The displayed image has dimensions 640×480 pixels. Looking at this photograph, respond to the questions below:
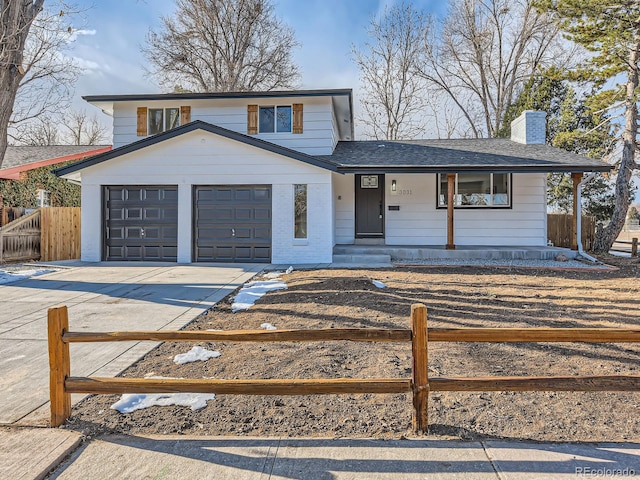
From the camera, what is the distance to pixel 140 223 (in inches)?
486

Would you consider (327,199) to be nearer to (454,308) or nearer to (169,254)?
(169,254)

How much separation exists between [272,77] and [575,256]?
18266 mm

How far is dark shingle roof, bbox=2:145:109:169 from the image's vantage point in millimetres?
18141

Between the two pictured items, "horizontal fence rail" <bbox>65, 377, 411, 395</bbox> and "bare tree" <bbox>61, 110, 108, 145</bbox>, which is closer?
"horizontal fence rail" <bbox>65, 377, 411, 395</bbox>

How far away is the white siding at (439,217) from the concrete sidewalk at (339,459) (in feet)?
37.4

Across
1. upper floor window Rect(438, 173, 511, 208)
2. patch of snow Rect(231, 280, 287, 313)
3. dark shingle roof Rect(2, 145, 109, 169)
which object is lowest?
patch of snow Rect(231, 280, 287, 313)

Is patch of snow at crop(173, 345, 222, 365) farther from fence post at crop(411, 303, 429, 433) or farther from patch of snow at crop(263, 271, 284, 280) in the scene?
patch of snow at crop(263, 271, 284, 280)

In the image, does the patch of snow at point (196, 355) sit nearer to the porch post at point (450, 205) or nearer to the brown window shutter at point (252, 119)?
the porch post at point (450, 205)

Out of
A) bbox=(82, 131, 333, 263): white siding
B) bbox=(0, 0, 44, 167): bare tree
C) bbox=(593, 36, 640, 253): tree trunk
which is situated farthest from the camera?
bbox=(593, 36, 640, 253): tree trunk

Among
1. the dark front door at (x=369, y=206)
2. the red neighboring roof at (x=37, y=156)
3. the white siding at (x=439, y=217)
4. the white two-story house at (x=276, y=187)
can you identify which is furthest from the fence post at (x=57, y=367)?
the red neighboring roof at (x=37, y=156)

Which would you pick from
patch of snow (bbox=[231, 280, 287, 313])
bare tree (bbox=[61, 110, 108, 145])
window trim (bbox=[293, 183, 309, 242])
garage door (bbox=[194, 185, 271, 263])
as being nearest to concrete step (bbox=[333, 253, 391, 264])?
window trim (bbox=[293, 183, 309, 242])

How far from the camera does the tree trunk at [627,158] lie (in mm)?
14242

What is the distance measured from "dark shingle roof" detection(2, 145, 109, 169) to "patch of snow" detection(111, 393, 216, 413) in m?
18.5

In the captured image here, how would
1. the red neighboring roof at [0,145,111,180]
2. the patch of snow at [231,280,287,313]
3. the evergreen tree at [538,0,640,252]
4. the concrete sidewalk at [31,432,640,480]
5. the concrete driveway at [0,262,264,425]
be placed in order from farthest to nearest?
the red neighboring roof at [0,145,111,180]
the evergreen tree at [538,0,640,252]
the patch of snow at [231,280,287,313]
the concrete driveway at [0,262,264,425]
the concrete sidewalk at [31,432,640,480]
